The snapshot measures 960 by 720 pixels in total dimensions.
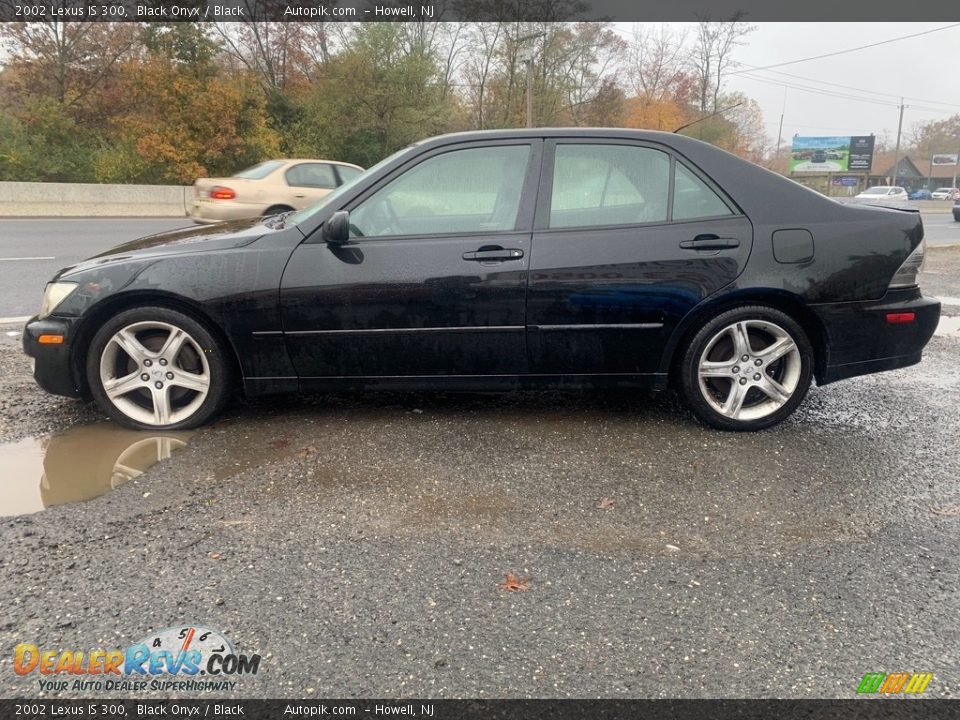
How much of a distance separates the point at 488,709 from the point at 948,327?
6.46 metres

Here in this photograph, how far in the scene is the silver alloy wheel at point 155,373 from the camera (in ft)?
11.6

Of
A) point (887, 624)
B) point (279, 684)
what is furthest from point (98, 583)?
point (887, 624)

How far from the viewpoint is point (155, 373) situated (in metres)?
3.57

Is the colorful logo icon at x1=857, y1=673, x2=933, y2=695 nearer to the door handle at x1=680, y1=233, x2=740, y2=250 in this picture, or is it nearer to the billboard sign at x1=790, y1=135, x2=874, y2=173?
the door handle at x1=680, y1=233, x2=740, y2=250

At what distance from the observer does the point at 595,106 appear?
42.7 meters

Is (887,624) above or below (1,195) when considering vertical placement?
A: below

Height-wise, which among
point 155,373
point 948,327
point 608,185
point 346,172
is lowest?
point 948,327

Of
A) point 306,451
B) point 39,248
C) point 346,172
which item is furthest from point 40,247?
point 306,451

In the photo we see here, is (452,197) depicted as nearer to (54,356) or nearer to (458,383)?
(458,383)

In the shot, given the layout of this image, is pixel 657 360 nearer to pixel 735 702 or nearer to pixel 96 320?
pixel 735 702

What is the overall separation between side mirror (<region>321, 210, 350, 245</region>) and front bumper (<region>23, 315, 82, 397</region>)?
1363 millimetres

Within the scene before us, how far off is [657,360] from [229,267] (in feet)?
7.51

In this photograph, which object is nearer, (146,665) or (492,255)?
(146,665)

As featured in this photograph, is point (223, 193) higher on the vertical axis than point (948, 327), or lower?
higher
